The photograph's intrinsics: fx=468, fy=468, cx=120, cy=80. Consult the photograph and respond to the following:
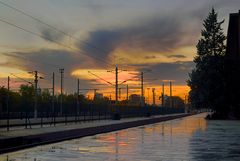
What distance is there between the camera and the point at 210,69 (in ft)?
257

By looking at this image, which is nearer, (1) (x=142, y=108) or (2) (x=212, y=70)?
(2) (x=212, y=70)

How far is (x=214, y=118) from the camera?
79.7 meters

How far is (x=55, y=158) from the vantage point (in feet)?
54.2

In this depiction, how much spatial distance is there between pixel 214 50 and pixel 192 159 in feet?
226

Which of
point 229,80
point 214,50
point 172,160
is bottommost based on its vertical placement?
point 172,160

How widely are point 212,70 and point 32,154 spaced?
62515mm

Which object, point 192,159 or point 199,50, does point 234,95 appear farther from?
point 192,159

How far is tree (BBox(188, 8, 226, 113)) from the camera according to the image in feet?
253

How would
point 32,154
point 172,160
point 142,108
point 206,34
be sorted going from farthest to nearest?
1. point 142,108
2. point 206,34
3. point 32,154
4. point 172,160

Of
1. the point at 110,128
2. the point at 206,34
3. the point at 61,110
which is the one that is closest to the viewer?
the point at 110,128

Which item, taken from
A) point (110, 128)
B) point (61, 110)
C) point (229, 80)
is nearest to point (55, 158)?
point (110, 128)

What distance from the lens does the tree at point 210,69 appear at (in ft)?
253

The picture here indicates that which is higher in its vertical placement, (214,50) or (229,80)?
(214,50)

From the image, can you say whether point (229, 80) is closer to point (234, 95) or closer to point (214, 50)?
point (234, 95)
